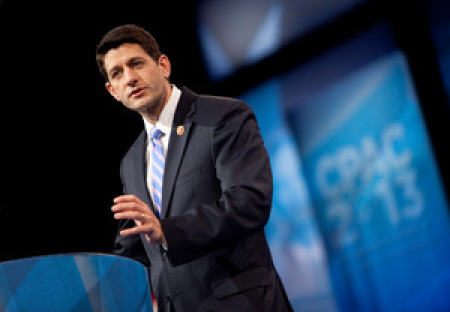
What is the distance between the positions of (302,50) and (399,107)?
83cm

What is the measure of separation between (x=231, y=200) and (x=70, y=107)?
2.82 m

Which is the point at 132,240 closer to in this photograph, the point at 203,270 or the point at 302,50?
the point at 203,270

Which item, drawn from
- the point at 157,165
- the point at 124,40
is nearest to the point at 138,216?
the point at 157,165

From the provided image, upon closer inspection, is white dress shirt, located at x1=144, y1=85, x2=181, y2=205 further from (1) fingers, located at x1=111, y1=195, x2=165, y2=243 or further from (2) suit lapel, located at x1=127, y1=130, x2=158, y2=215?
(1) fingers, located at x1=111, y1=195, x2=165, y2=243

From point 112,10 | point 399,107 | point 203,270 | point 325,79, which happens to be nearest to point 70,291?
point 203,270

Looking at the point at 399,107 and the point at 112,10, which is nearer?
the point at 399,107

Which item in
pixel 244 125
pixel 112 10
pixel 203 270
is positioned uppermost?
pixel 112 10

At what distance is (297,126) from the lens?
11.0ft

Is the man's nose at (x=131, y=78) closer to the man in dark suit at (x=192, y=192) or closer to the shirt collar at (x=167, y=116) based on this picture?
the man in dark suit at (x=192, y=192)

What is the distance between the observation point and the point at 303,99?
3303 millimetres

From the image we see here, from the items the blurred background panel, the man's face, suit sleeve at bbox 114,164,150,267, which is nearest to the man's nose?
the man's face

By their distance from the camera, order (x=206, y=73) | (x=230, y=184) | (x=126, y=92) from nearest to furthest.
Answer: (x=230, y=184)
(x=126, y=92)
(x=206, y=73)

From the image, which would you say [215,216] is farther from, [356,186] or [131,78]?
[356,186]

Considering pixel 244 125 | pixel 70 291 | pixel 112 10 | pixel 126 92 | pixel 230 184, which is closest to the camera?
pixel 70 291
